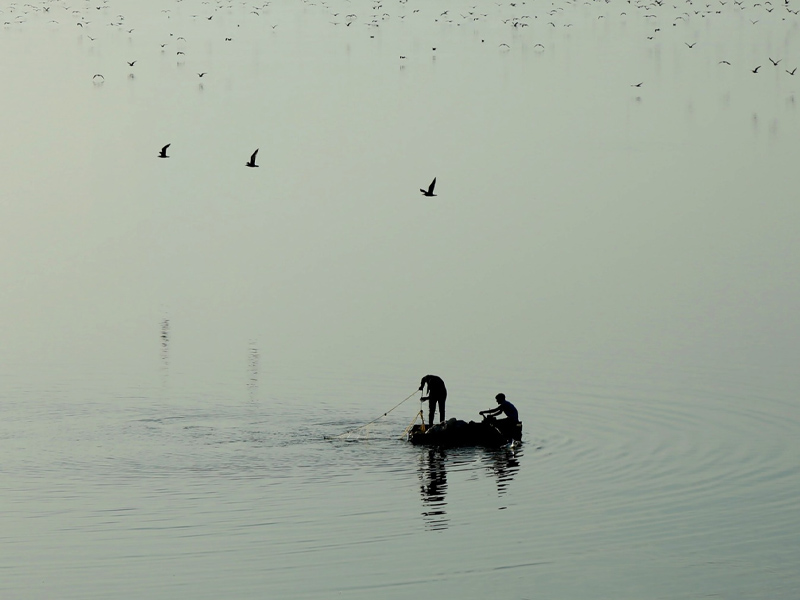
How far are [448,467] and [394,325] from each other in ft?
47.8

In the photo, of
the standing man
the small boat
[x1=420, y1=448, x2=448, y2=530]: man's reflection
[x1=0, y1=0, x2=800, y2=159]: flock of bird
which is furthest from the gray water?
[x1=0, y1=0, x2=800, y2=159]: flock of bird

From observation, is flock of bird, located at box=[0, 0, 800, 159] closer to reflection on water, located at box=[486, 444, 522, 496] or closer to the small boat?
the small boat

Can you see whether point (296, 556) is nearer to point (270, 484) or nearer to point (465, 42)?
point (270, 484)

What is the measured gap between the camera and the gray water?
24.4m

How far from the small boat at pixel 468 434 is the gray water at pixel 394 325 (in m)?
0.55

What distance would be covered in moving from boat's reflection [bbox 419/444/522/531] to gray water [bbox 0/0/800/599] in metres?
0.11

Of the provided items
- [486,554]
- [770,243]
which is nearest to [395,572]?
[486,554]

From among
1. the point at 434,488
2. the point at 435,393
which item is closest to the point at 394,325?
the point at 435,393

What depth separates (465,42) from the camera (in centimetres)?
11825

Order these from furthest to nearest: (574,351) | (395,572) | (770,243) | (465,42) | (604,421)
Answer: (465,42)
(770,243)
(574,351)
(604,421)
(395,572)

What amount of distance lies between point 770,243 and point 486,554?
3389 cm

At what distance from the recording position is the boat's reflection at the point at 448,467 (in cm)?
2669

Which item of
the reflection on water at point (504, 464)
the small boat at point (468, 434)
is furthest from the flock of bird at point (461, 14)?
the reflection on water at point (504, 464)

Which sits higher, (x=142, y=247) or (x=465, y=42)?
(x=465, y=42)
